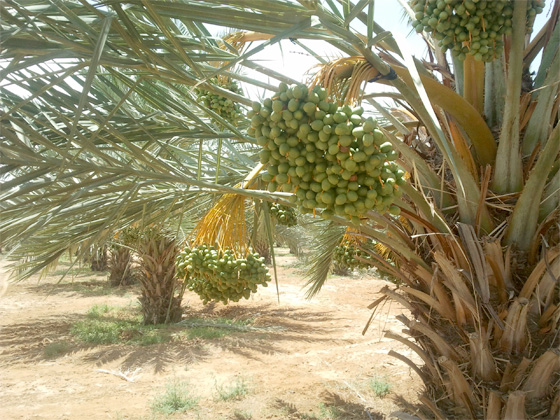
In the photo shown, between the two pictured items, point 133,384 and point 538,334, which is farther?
point 133,384

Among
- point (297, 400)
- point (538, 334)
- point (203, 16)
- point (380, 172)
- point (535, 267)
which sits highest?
point (203, 16)

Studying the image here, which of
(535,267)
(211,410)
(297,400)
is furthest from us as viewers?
(297,400)

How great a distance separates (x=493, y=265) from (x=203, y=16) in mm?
1544

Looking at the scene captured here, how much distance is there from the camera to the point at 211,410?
14.9 feet

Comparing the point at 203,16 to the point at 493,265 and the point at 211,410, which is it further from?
the point at 211,410

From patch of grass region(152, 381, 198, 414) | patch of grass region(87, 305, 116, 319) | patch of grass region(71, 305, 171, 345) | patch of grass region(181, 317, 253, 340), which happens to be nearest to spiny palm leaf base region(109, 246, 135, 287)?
patch of grass region(87, 305, 116, 319)

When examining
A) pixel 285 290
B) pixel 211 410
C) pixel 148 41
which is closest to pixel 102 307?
pixel 285 290

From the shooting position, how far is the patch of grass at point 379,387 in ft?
16.0

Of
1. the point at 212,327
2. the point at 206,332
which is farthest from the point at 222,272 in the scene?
the point at 212,327

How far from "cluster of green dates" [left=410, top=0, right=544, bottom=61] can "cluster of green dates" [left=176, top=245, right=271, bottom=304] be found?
1.85 metres

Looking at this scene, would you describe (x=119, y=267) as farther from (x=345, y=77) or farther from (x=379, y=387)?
(x=345, y=77)

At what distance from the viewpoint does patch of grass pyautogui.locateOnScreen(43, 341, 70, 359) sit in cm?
630

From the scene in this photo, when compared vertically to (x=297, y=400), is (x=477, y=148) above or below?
above

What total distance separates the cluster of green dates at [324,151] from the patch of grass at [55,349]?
6.28 m
